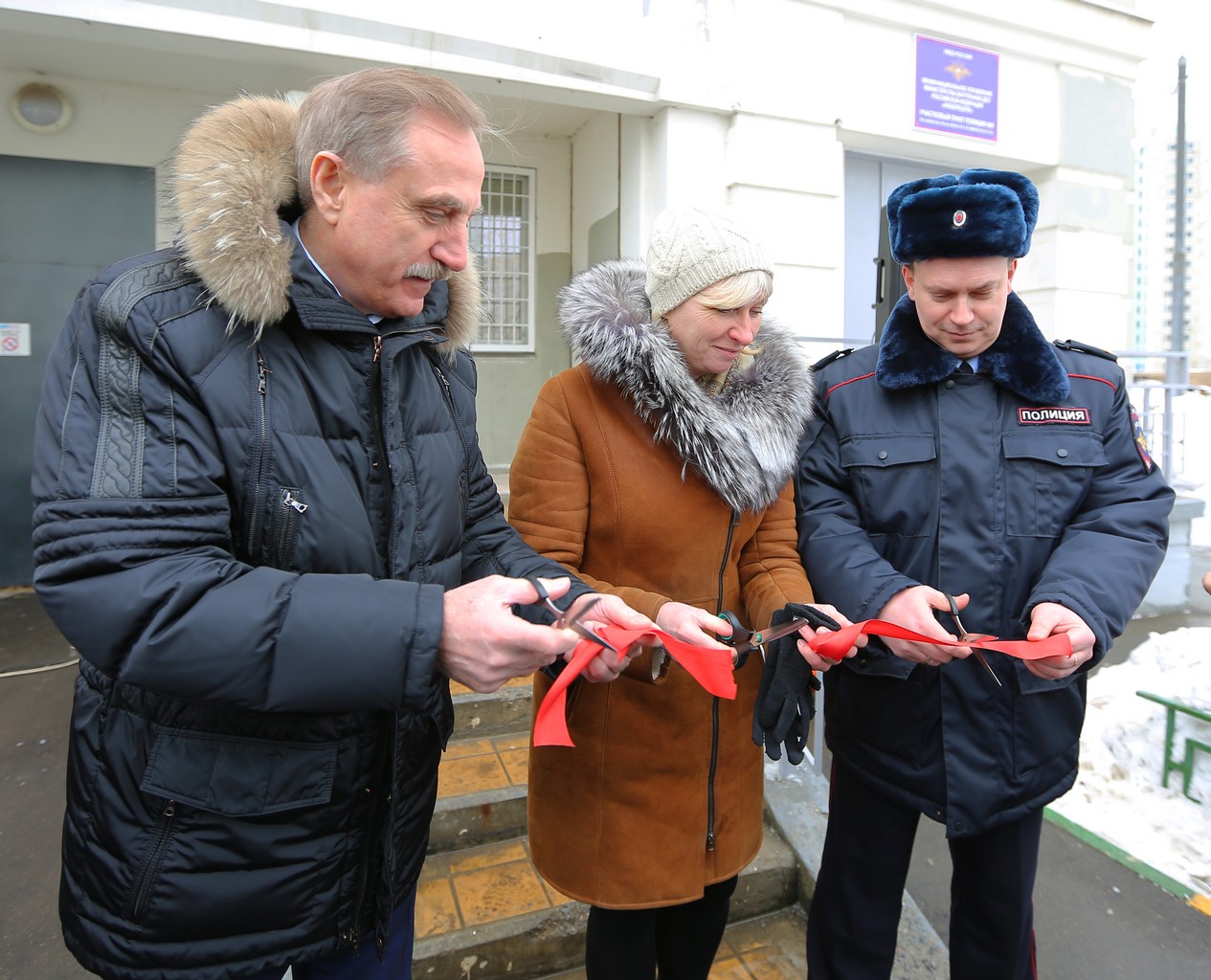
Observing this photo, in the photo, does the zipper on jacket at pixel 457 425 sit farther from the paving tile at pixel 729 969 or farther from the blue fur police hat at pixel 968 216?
the paving tile at pixel 729 969

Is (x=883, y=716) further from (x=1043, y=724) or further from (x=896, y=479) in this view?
(x=896, y=479)

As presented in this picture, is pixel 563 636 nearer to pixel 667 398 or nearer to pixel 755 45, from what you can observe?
pixel 667 398

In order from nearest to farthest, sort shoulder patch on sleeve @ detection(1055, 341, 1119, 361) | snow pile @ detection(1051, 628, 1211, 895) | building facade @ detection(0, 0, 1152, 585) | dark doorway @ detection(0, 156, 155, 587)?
shoulder patch on sleeve @ detection(1055, 341, 1119, 361) < snow pile @ detection(1051, 628, 1211, 895) < building facade @ detection(0, 0, 1152, 585) < dark doorway @ detection(0, 156, 155, 587)

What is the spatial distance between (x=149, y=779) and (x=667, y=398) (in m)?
1.27

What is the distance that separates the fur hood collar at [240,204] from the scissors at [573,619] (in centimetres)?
62

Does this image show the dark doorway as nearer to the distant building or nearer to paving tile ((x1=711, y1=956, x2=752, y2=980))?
paving tile ((x1=711, y1=956, x2=752, y2=980))

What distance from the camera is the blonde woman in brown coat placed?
1.89 m

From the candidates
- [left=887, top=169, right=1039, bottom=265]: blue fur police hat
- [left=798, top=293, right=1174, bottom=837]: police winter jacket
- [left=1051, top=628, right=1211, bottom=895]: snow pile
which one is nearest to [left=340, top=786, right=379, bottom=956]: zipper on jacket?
[left=798, top=293, right=1174, bottom=837]: police winter jacket

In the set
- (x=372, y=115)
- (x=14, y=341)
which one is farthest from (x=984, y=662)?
(x=14, y=341)

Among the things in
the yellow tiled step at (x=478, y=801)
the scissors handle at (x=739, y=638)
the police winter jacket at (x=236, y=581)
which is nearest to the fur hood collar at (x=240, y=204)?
the police winter jacket at (x=236, y=581)

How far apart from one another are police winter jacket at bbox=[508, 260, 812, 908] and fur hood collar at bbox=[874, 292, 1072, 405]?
0.84ft

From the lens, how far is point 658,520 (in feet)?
6.30

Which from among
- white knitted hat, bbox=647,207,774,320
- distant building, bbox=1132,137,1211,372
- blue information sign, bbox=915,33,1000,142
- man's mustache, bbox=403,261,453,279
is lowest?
man's mustache, bbox=403,261,453,279

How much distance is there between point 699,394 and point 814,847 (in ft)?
7.18
